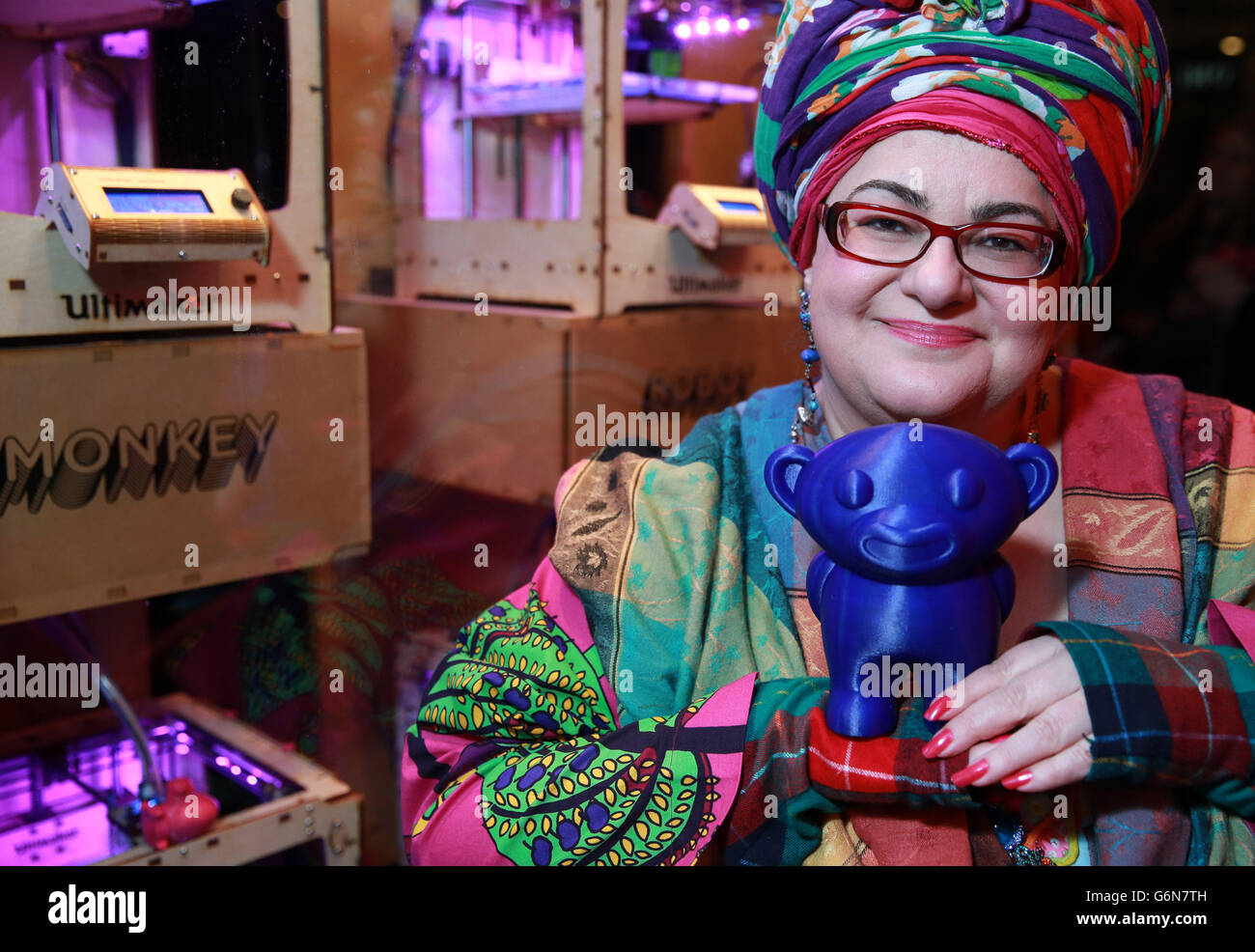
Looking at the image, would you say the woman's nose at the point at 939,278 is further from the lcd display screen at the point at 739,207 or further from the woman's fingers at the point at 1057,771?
the lcd display screen at the point at 739,207

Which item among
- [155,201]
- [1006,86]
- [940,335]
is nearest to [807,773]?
[940,335]

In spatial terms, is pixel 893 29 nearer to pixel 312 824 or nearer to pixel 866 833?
pixel 866 833

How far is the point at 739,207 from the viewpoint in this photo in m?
1.92

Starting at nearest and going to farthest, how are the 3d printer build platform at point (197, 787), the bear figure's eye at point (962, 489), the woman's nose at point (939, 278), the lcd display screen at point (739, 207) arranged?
the bear figure's eye at point (962, 489)
the woman's nose at point (939, 278)
the 3d printer build platform at point (197, 787)
the lcd display screen at point (739, 207)

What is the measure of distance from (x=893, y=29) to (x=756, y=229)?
3.37 feet

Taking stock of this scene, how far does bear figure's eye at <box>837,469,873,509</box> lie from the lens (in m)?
0.72

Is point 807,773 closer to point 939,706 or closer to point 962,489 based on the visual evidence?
point 939,706

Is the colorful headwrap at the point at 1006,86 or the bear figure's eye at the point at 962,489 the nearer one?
the bear figure's eye at the point at 962,489

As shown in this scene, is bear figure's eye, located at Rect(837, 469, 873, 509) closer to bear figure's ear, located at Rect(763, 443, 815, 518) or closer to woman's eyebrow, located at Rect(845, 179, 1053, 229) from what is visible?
bear figure's ear, located at Rect(763, 443, 815, 518)

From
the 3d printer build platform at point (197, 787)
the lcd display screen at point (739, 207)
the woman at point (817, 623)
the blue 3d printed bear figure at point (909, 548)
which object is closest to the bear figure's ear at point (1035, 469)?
the blue 3d printed bear figure at point (909, 548)

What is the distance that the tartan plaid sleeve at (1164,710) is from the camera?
29.9 inches

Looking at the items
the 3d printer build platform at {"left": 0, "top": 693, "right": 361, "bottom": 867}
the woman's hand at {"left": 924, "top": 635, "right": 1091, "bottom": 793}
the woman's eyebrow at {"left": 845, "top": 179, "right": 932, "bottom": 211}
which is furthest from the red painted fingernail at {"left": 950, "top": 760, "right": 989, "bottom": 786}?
the 3d printer build platform at {"left": 0, "top": 693, "right": 361, "bottom": 867}

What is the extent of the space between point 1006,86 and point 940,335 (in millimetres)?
212

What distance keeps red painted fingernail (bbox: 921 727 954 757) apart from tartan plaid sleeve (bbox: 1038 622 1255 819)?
105mm
